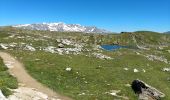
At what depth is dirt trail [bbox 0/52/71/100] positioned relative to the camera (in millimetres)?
36062

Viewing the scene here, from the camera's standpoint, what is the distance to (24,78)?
138 feet

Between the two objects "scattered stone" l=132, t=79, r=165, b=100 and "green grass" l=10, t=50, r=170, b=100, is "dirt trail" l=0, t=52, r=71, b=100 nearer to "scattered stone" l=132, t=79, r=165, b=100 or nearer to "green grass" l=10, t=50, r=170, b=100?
"green grass" l=10, t=50, r=170, b=100

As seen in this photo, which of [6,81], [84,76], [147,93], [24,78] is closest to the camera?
[6,81]

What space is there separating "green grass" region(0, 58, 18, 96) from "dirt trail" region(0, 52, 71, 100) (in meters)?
0.97

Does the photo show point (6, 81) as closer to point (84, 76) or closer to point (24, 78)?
point (24, 78)

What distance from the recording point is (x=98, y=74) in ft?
159

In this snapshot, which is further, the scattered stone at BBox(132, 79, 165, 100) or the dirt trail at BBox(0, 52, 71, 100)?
the scattered stone at BBox(132, 79, 165, 100)

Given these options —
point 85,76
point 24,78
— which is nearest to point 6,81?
point 24,78

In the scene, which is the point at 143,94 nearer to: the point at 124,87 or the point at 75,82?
the point at 124,87

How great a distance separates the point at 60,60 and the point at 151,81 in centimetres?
1628

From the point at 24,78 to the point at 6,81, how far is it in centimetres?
597

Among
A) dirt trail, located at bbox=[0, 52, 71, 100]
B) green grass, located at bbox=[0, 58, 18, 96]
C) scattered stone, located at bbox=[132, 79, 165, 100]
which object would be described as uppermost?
green grass, located at bbox=[0, 58, 18, 96]

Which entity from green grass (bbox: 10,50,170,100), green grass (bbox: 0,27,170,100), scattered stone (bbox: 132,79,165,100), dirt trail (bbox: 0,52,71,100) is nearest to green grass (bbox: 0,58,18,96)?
green grass (bbox: 0,27,170,100)

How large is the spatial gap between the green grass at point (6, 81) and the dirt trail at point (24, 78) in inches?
38.3
